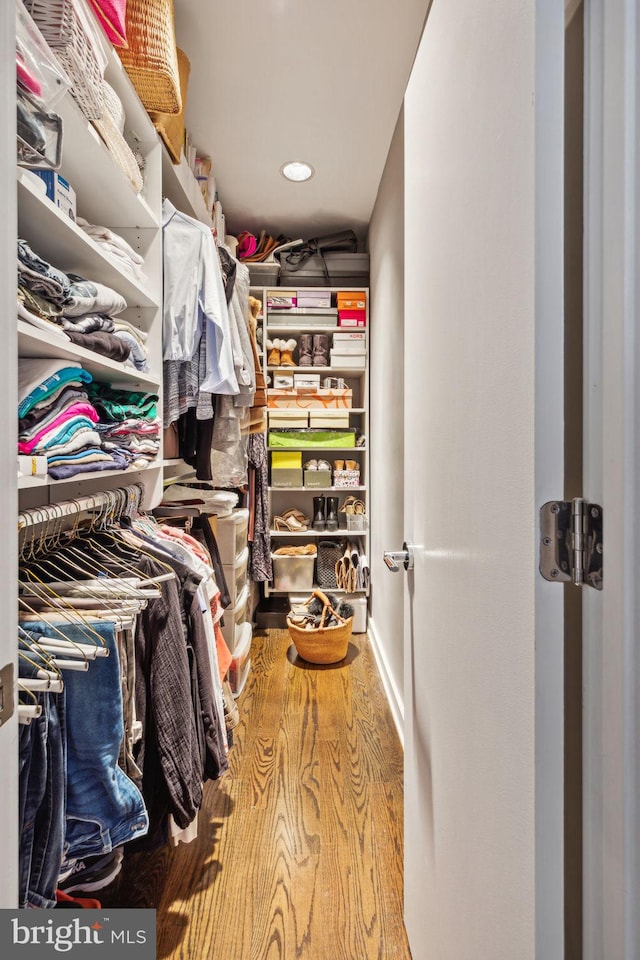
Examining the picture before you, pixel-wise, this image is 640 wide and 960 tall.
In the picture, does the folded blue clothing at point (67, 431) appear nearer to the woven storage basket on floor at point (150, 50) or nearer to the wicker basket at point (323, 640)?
the woven storage basket on floor at point (150, 50)

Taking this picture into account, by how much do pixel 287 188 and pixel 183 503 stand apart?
1892 mm

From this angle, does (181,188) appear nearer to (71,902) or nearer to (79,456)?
(79,456)

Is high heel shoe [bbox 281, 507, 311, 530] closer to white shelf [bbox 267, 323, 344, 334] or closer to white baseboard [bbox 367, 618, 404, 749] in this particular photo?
white baseboard [bbox 367, 618, 404, 749]

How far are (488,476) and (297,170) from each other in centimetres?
257

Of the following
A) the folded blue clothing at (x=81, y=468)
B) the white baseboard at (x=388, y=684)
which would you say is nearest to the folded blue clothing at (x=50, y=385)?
the folded blue clothing at (x=81, y=468)

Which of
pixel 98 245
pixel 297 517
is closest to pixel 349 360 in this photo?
pixel 297 517

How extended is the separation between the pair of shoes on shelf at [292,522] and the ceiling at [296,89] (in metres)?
1.91

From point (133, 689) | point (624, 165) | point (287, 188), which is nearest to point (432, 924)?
point (133, 689)

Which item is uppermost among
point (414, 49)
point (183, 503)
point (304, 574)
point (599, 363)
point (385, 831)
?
point (414, 49)

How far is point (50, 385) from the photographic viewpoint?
997 mm

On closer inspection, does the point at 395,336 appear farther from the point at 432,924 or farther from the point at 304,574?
the point at 432,924

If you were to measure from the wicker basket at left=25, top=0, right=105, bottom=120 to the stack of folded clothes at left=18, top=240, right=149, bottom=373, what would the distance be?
0.34 m

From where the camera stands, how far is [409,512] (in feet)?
3.85

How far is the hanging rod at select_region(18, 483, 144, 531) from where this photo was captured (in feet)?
3.00
